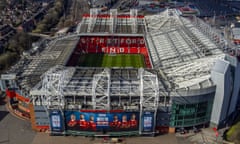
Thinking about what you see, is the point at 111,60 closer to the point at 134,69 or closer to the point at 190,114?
the point at 134,69

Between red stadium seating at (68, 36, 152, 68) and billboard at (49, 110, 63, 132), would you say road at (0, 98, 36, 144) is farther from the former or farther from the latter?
red stadium seating at (68, 36, 152, 68)

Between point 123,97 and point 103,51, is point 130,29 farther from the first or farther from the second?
point 123,97

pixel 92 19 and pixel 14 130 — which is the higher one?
pixel 92 19

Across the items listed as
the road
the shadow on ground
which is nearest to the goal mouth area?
the shadow on ground

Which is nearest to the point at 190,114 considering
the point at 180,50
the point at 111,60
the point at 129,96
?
the point at 129,96

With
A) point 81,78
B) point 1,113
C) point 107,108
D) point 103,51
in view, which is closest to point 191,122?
point 107,108

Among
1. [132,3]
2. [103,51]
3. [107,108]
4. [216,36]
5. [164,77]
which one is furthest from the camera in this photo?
[132,3]
